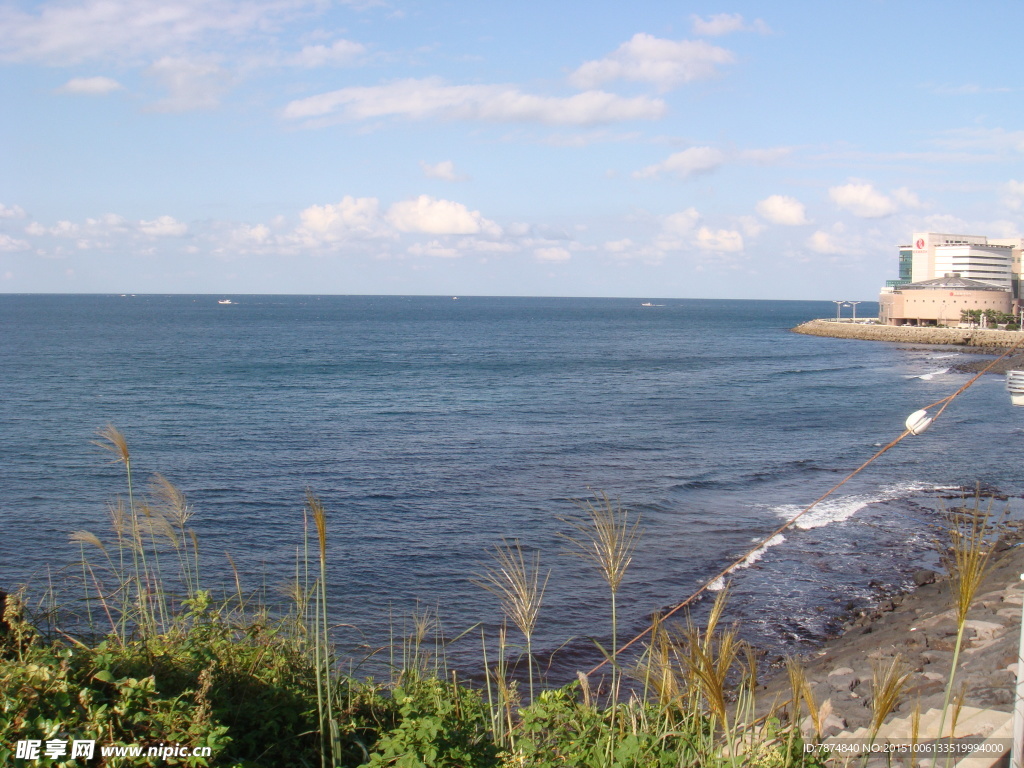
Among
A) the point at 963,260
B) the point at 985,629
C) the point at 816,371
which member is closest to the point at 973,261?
the point at 963,260

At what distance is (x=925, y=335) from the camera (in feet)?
292

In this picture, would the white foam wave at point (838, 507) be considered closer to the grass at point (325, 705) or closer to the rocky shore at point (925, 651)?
the rocky shore at point (925, 651)

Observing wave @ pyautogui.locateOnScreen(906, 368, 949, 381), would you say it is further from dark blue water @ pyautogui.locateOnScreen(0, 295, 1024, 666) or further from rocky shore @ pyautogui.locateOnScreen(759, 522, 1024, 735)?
rocky shore @ pyautogui.locateOnScreen(759, 522, 1024, 735)

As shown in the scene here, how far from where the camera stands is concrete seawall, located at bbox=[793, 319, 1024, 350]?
8031cm

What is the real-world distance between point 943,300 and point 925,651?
95218 millimetres

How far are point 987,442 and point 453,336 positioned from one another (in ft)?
263

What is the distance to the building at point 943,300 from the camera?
93062 millimetres

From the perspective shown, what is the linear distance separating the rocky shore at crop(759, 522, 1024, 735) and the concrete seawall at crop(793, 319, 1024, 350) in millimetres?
68437

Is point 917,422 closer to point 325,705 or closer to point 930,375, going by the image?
point 325,705

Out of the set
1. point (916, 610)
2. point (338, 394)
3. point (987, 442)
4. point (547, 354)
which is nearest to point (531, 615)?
point (916, 610)

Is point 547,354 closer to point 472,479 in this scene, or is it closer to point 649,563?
point 472,479

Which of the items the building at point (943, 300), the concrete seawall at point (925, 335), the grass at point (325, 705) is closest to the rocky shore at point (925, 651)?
the grass at point (325, 705)

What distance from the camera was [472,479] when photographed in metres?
26.5

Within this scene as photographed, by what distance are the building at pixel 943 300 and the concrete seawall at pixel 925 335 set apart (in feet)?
14.9
